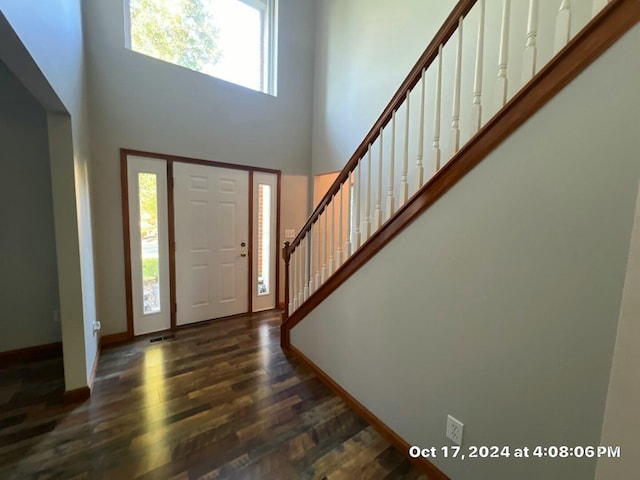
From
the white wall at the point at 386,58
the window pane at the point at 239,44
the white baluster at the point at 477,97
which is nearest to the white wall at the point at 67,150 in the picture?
the window pane at the point at 239,44

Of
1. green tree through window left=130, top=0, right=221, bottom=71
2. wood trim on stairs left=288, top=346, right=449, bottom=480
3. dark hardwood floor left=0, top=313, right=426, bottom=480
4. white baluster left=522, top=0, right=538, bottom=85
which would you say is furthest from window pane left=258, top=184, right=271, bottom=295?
white baluster left=522, top=0, right=538, bottom=85

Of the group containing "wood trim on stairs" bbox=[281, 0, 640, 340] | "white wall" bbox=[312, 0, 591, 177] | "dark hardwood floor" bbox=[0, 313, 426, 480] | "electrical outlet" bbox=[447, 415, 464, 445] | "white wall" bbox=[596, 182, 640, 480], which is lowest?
"dark hardwood floor" bbox=[0, 313, 426, 480]

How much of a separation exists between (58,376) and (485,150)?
3.49 metres

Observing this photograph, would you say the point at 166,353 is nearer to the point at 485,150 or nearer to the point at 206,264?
the point at 206,264

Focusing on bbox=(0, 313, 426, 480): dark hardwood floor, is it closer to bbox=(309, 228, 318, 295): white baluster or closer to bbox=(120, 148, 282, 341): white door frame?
bbox=(120, 148, 282, 341): white door frame

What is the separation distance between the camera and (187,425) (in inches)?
69.6

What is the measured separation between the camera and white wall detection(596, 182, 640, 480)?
562 millimetres

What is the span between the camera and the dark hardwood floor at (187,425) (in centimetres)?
147

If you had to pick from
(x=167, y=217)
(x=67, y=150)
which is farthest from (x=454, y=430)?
(x=167, y=217)

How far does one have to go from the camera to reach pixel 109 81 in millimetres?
2658

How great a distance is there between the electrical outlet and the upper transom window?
12.8 feet

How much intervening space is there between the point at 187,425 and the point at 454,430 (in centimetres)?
163

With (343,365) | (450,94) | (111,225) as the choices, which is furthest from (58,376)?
(450,94)

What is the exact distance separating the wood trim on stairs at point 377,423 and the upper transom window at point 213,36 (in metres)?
3.45
